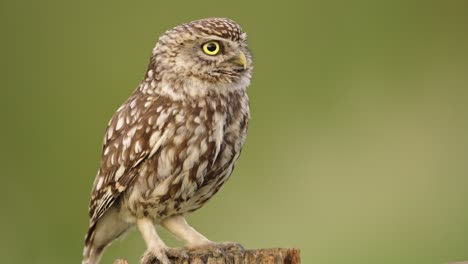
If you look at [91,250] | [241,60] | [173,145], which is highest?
[241,60]

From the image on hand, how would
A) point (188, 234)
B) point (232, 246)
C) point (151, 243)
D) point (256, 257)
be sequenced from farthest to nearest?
point (188, 234) < point (151, 243) < point (232, 246) < point (256, 257)

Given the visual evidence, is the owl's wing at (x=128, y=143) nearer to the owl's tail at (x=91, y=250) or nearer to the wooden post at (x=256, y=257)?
the owl's tail at (x=91, y=250)

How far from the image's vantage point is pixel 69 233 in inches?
202

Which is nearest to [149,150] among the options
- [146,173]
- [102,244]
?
[146,173]

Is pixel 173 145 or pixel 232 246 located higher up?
pixel 173 145

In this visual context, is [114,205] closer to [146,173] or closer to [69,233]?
[146,173]

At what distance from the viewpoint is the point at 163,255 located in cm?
303

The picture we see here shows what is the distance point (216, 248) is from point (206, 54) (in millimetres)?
646

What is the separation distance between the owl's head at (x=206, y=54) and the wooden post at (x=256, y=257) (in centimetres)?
61

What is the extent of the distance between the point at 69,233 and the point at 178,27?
232 cm

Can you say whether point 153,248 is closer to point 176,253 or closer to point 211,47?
point 176,253

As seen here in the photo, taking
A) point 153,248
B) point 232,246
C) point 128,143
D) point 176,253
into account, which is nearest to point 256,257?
point 232,246

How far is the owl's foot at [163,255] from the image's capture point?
3004 millimetres

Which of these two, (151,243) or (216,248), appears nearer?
(216,248)
